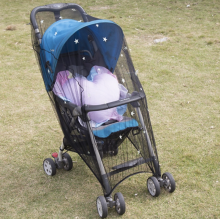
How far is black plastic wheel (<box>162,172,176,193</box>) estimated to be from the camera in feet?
11.2

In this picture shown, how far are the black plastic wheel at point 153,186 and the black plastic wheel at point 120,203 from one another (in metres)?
0.38

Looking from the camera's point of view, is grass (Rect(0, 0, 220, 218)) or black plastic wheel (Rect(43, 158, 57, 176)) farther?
black plastic wheel (Rect(43, 158, 57, 176))

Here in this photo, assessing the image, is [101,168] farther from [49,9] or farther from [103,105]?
[49,9]

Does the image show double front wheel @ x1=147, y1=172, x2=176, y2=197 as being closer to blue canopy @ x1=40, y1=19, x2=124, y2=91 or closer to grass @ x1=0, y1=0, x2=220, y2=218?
grass @ x1=0, y1=0, x2=220, y2=218

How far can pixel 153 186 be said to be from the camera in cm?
342

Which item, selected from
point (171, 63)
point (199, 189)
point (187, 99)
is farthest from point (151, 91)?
point (199, 189)

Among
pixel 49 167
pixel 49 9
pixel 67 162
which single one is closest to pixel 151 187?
pixel 67 162

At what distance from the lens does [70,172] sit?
13.0 feet

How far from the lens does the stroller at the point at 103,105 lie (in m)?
3.23

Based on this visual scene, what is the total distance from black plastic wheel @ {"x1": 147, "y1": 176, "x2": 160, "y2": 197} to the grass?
8 centimetres

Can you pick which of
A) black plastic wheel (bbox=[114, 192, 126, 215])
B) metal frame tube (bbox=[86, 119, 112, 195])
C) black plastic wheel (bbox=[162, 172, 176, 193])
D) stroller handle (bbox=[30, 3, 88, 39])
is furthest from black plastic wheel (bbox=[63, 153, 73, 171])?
stroller handle (bbox=[30, 3, 88, 39])

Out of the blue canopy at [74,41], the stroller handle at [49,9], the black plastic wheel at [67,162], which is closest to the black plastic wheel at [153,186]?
the black plastic wheel at [67,162]

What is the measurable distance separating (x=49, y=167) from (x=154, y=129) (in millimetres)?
1626

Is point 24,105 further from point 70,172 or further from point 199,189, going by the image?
point 199,189
